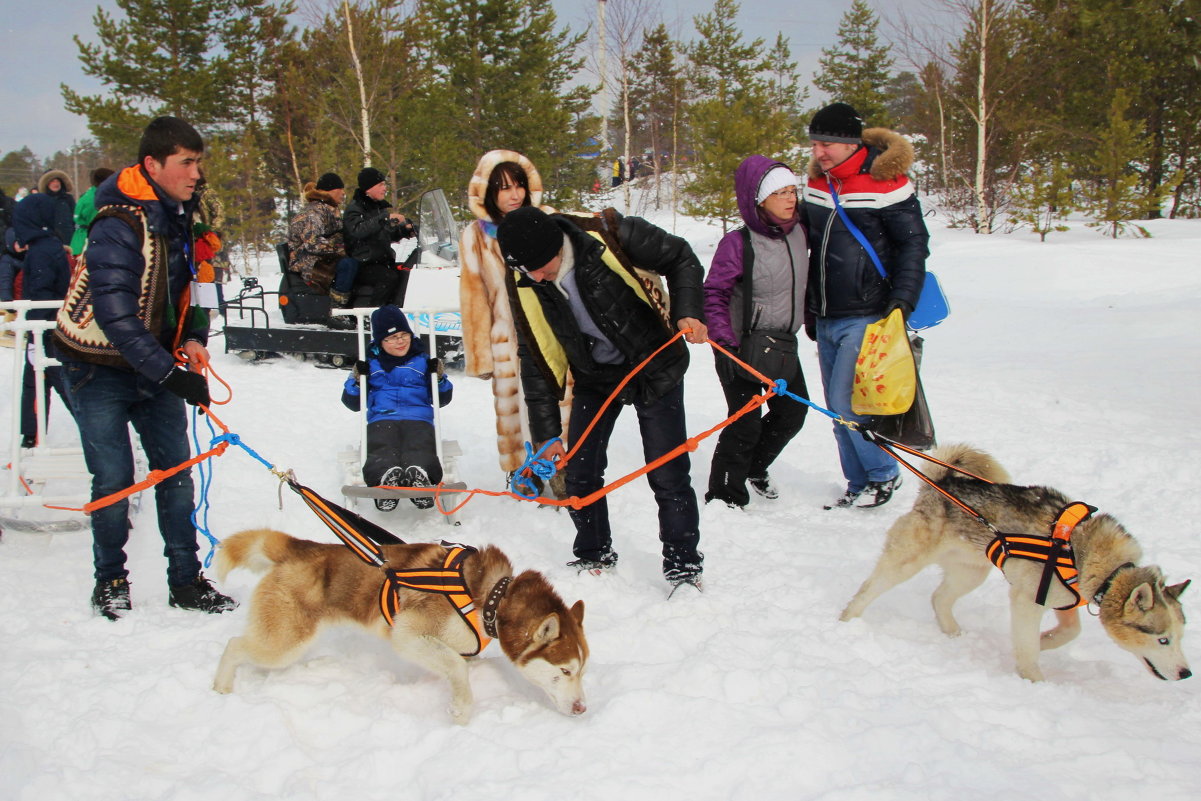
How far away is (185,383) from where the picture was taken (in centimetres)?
316

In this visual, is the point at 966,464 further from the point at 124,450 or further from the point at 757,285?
the point at 124,450

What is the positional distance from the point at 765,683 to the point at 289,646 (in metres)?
1.77

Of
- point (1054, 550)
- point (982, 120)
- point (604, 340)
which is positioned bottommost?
point (1054, 550)

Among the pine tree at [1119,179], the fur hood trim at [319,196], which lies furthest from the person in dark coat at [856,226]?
the pine tree at [1119,179]

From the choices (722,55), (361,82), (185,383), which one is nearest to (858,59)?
(722,55)

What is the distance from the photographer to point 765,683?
286 cm

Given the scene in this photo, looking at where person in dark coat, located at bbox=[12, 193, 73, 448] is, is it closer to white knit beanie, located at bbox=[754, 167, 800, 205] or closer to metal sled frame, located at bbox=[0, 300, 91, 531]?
metal sled frame, located at bbox=[0, 300, 91, 531]

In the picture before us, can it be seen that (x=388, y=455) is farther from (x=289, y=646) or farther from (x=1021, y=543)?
(x=1021, y=543)

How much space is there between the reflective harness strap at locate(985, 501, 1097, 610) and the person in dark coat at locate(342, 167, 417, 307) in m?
6.77

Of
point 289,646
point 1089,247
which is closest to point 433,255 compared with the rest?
point 289,646

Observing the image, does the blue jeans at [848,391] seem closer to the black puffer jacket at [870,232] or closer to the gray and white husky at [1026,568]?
the black puffer jacket at [870,232]

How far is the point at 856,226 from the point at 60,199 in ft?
20.0

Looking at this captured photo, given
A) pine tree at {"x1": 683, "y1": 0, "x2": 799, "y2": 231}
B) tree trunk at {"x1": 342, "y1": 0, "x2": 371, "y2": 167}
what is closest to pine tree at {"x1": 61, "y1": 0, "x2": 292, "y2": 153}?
tree trunk at {"x1": 342, "y1": 0, "x2": 371, "y2": 167}

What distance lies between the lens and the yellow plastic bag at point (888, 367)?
13.6 feet
